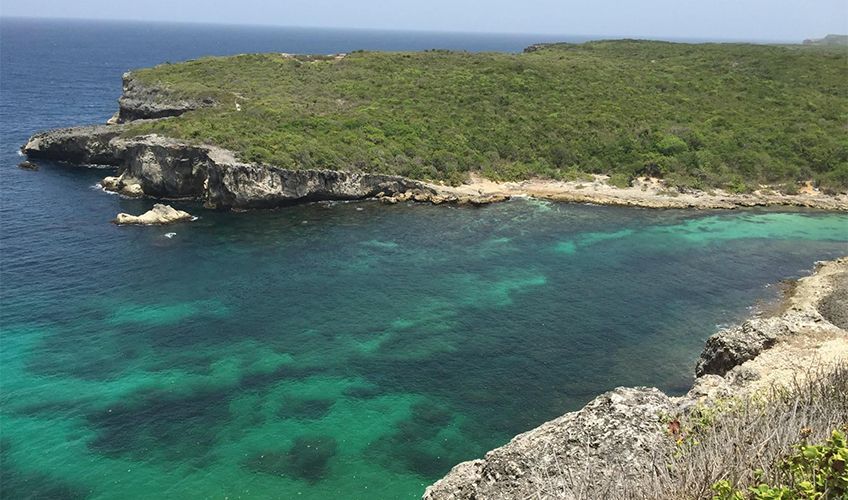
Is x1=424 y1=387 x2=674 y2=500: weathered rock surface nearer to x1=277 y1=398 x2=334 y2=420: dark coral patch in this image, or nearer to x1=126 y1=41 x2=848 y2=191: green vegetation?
x1=277 y1=398 x2=334 y2=420: dark coral patch

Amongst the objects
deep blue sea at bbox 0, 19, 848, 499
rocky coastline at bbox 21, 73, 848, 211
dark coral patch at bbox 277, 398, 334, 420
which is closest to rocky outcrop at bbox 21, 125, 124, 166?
rocky coastline at bbox 21, 73, 848, 211

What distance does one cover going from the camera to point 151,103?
10550 centimetres

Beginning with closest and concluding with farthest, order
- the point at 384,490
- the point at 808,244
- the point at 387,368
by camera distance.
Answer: the point at 384,490 → the point at 387,368 → the point at 808,244

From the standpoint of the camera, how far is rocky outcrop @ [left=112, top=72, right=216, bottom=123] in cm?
10206

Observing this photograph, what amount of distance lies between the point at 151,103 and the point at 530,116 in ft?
225

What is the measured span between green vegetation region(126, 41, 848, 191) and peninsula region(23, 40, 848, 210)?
0.32m

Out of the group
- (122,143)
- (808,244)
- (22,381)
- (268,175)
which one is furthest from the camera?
(122,143)

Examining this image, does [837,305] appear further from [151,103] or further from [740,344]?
[151,103]

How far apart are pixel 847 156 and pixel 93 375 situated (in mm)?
100646

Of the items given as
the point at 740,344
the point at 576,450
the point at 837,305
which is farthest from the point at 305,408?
the point at 837,305

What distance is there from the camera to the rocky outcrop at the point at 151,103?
335ft

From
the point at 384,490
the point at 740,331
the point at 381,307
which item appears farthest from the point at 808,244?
the point at 384,490

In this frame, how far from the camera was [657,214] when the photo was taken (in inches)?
3024

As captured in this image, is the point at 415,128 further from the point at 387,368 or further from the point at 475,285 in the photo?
the point at 387,368
